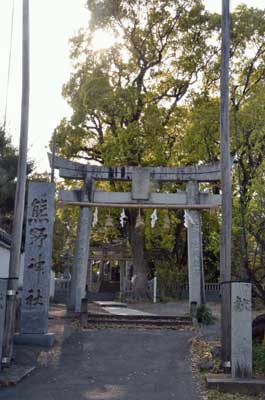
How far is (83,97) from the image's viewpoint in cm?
2517

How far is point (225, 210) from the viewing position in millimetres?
9336

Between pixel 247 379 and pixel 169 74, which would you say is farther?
pixel 169 74

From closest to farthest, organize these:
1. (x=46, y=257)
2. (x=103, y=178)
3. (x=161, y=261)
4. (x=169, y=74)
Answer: (x=46, y=257)
(x=103, y=178)
(x=169, y=74)
(x=161, y=261)

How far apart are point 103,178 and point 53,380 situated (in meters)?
10.0

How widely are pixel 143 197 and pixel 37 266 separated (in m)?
5.83

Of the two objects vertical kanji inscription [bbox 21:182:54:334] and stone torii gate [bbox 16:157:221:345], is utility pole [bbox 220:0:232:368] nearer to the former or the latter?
vertical kanji inscription [bbox 21:182:54:334]

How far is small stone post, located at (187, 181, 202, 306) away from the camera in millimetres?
16500

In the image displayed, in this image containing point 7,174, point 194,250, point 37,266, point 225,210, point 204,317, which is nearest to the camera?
point 225,210

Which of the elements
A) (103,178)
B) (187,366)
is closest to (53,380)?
(187,366)

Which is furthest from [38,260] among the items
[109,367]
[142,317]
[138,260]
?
[138,260]

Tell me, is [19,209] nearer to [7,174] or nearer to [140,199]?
[140,199]

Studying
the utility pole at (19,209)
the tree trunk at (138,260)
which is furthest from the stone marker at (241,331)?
the tree trunk at (138,260)

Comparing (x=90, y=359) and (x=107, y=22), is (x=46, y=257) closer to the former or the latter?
(x=90, y=359)

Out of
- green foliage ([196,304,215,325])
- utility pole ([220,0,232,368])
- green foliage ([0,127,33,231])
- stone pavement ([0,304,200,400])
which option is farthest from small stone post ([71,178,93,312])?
utility pole ([220,0,232,368])
